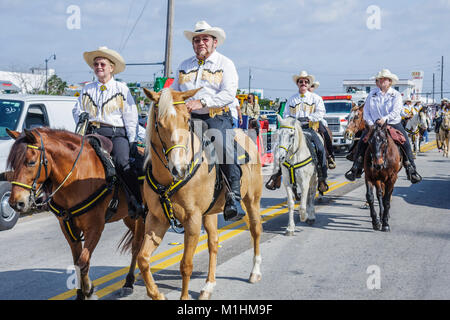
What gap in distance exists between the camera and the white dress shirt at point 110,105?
563 cm

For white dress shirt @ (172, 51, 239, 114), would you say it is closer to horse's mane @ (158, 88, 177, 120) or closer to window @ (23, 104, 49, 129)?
horse's mane @ (158, 88, 177, 120)

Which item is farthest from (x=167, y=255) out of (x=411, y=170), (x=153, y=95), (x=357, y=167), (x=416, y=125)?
(x=416, y=125)

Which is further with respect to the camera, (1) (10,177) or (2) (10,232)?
(2) (10,232)

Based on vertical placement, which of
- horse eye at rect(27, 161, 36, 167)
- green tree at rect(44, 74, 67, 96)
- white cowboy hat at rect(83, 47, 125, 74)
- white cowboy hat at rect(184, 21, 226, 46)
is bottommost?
horse eye at rect(27, 161, 36, 167)

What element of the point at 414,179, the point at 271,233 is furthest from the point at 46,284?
the point at 414,179

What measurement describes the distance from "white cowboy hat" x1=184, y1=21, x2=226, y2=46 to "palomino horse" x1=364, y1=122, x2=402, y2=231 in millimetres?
4517

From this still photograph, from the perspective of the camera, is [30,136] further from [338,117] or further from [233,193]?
[338,117]

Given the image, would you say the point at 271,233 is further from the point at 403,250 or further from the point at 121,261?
the point at 121,261

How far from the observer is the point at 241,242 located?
7.71 meters

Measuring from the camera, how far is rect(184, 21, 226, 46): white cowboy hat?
5.25 metres

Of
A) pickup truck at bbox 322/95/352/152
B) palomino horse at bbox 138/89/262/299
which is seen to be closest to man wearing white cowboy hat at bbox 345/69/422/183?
palomino horse at bbox 138/89/262/299

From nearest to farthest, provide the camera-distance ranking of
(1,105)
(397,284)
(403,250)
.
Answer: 1. (397,284)
2. (403,250)
3. (1,105)

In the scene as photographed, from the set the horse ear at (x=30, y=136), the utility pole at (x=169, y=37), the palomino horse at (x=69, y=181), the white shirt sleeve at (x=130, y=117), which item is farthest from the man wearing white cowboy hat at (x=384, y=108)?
the utility pole at (x=169, y=37)

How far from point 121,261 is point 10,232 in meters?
3.11
